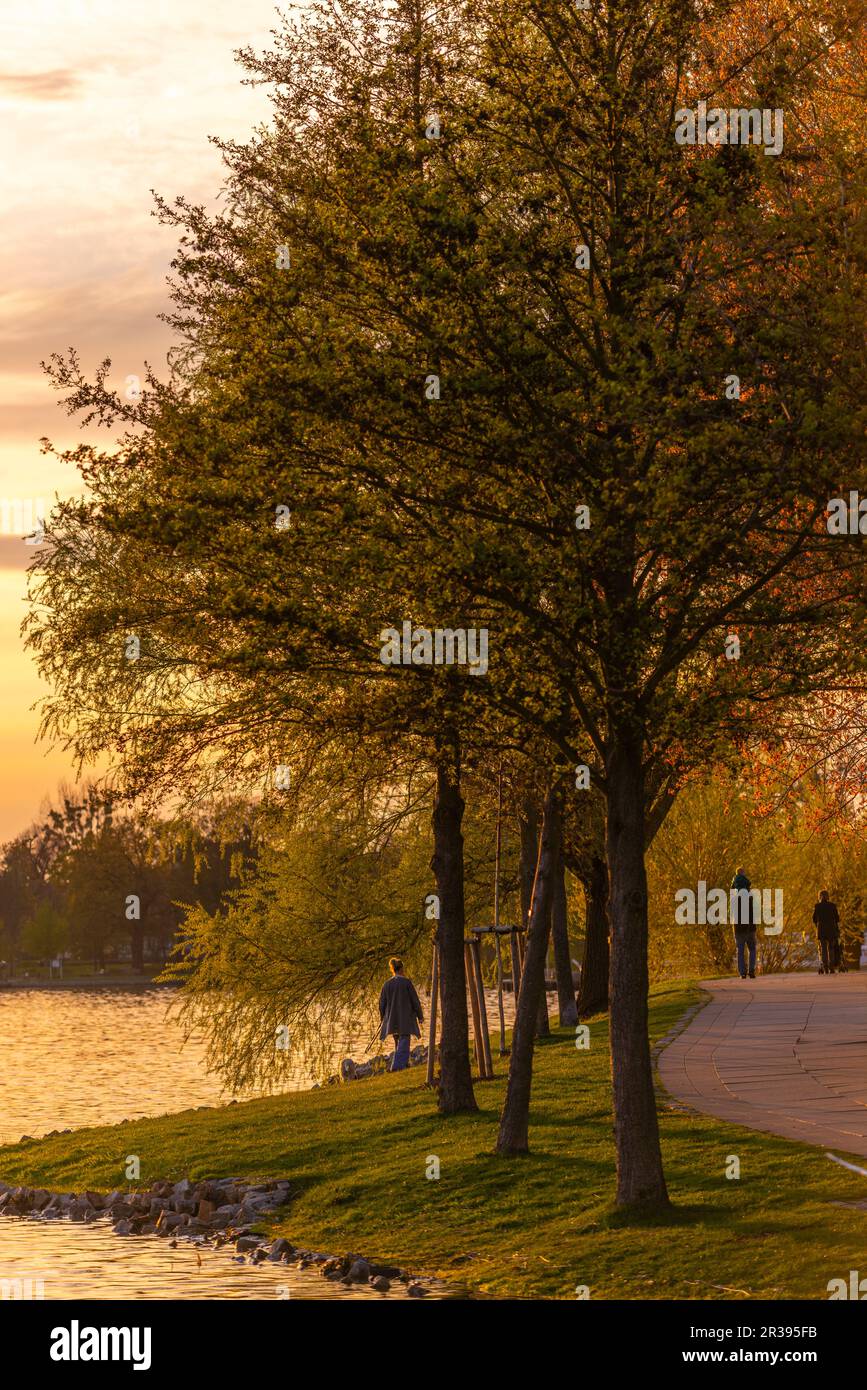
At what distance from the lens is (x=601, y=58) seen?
1338 cm

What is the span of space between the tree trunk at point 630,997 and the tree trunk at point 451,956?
626 centimetres

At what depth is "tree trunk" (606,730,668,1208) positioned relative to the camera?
44.1ft

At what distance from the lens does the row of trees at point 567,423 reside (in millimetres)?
12594

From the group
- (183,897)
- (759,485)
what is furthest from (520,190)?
(183,897)

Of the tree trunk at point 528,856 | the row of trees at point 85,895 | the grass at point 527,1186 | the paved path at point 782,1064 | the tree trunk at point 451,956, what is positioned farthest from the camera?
the row of trees at point 85,895

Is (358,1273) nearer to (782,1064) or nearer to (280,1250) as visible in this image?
(280,1250)

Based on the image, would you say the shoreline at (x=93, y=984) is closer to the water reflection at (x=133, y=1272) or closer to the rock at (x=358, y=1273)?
the water reflection at (x=133, y=1272)

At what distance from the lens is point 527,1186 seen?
51.1ft

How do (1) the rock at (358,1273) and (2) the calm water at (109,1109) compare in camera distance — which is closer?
(1) the rock at (358,1273)

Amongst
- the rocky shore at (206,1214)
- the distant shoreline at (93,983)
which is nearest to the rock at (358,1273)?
the rocky shore at (206,1214)

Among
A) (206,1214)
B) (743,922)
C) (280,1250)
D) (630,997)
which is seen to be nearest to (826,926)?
(743,922)

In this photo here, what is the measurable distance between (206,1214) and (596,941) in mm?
14486

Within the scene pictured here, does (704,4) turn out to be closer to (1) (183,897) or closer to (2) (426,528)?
(2) (426,528)
